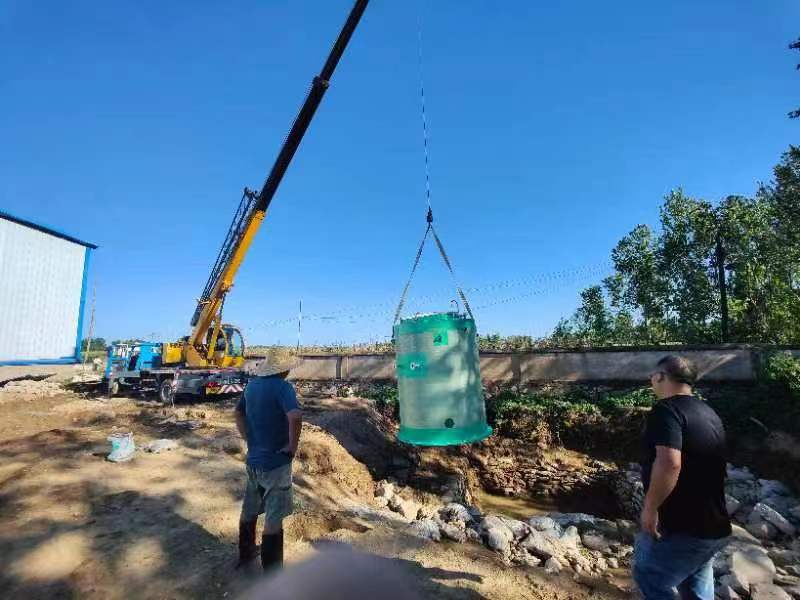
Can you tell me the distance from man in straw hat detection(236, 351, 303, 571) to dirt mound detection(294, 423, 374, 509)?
8.20 ft

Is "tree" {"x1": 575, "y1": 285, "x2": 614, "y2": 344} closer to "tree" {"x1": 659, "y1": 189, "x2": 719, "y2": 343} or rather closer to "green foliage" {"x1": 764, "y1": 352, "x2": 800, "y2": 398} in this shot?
"tree" {"x1": 659, "y1": 189, "x2": 719, "y2": 343}

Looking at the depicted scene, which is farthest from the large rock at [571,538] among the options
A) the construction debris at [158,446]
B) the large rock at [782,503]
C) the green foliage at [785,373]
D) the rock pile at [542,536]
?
the green foliage at [785,373]

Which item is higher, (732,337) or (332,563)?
(732,337)

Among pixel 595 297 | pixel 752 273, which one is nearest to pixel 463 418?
pixel 752 273

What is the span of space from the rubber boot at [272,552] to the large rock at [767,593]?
5109 mm

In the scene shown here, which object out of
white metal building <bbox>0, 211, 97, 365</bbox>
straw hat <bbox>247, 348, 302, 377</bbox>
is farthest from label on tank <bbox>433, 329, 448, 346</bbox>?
white metal building <bbox>0, 211, 97, 365</bbox>

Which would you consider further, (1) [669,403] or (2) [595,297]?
(2) [595,297]

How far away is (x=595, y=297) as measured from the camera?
24.1 meters

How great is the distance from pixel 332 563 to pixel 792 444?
11059 mm

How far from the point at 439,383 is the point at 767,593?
4471 millimetres

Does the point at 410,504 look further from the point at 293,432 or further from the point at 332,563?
the point at 293,432

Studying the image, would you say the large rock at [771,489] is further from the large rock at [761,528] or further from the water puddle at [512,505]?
the water puddle at [512,505]

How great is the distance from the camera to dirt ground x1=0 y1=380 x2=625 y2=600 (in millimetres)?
3729

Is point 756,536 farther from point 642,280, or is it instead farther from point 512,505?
point 642,280
